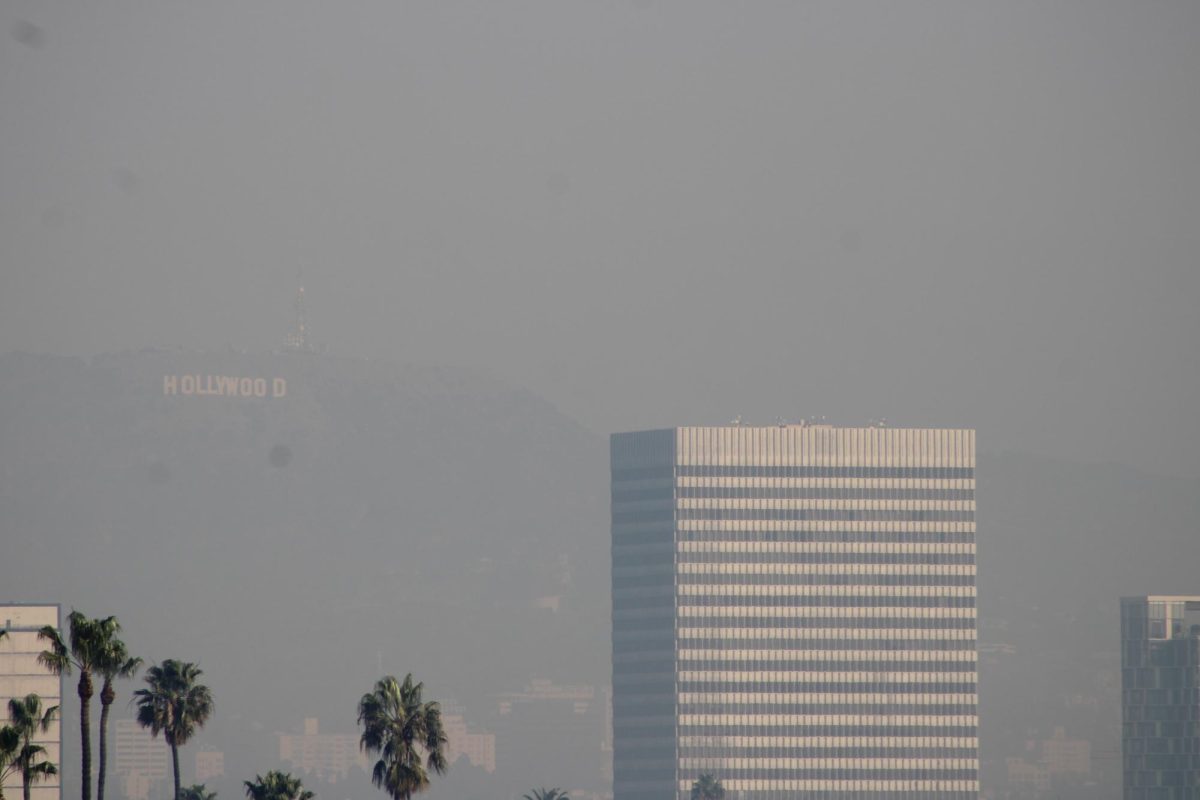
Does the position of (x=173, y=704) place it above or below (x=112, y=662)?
below

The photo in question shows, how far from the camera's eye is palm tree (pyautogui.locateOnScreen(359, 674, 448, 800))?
506ft

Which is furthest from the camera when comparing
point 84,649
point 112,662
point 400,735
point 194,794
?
point 194,794

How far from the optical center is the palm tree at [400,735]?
6073 inches

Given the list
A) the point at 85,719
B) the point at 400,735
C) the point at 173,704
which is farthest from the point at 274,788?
the point at 85,719

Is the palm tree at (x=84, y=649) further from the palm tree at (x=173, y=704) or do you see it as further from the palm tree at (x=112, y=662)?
the palm tree at (x=173, y=704)

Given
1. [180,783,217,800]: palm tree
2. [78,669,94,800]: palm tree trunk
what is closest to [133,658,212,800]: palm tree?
[180,783,217,800]: palm tree

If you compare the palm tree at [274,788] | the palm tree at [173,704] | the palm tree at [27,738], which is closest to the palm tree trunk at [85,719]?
the palm tree at [27,738]

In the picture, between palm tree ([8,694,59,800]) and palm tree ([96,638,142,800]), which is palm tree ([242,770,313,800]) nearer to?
palm tree ([96,638,142,800])

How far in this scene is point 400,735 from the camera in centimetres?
15538

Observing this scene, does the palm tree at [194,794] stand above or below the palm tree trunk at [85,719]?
below

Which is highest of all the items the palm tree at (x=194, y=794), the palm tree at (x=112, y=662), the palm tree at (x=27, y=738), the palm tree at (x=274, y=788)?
the palm tree at (x=112, y=662)

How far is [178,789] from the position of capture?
167125mm

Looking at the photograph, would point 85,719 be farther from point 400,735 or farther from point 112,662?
point 400,735

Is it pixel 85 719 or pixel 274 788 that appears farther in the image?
pixel 274 788
